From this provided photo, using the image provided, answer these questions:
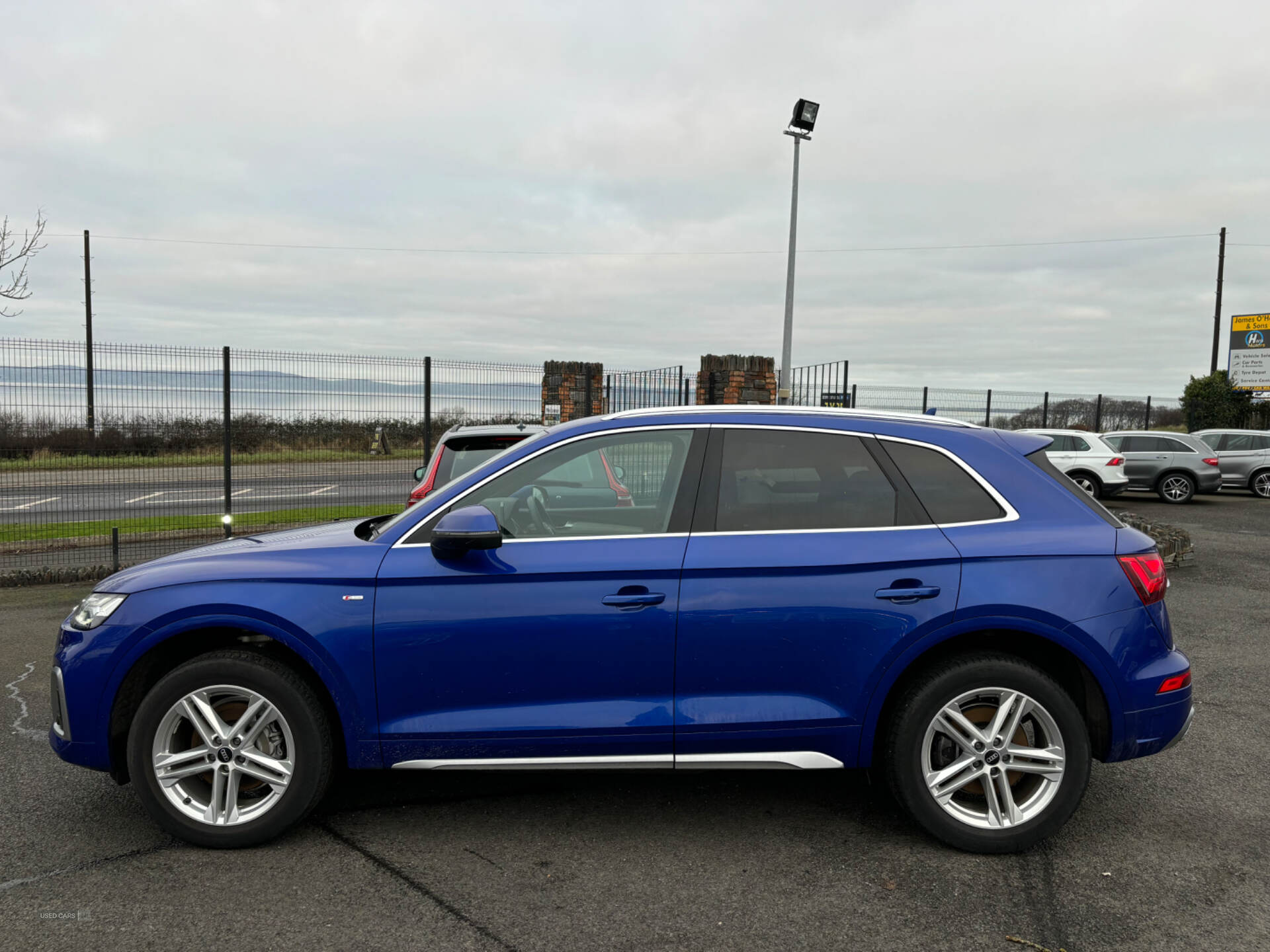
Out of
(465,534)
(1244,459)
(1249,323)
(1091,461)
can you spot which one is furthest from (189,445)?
(1249,323)

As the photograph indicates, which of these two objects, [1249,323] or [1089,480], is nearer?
[1089,480]

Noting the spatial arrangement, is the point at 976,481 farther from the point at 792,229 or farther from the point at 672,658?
the point at 792,229

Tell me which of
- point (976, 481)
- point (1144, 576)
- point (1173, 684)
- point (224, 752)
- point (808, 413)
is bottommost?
point (224, 752)

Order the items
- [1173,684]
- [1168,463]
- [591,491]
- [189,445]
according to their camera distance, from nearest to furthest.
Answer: [1173,684], [591,491], [189,445], [1168,463]

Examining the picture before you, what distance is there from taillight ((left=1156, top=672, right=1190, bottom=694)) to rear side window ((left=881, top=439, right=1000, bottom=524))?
894mm

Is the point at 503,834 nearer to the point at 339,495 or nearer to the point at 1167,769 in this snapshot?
the point at 1167,769

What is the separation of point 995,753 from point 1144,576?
35.8 inches

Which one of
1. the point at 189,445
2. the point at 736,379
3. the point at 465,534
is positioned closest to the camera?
the point at 465,534

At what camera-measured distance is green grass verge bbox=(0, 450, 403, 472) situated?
1134 centimetres

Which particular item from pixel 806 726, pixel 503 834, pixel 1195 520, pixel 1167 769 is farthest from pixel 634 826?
pixel 1195 520

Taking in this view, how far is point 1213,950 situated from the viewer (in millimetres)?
2873

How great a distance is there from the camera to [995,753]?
138 inches

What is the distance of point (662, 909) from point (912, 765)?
1114mm

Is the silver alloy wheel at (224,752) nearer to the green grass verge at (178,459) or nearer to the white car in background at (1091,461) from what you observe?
the green grass verge at (178,459)
